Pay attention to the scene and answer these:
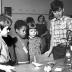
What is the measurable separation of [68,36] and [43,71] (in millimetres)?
528

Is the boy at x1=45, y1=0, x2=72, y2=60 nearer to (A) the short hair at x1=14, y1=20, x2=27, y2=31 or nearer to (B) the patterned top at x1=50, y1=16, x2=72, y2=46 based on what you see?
(B) the patterned top at x1=50, y1=16, x2=72, y2=46

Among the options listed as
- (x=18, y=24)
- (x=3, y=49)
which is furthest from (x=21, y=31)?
(x=3, y=49)

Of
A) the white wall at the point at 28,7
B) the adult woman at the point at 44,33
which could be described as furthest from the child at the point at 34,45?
the white wall at the point at 28,7

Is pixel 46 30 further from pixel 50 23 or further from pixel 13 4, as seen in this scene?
pixel 13 4

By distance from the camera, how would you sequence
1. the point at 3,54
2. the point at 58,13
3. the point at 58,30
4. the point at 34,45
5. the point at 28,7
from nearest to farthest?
the point at 3,54
the point at 34,45
the point at 58,13
the point at 58,30
the point at 28,7

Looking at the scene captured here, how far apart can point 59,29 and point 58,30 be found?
20 millimetres

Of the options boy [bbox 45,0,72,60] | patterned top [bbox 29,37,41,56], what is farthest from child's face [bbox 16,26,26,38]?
boy [bbox 45,0,72,60]

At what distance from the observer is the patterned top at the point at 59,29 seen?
1.77 metres

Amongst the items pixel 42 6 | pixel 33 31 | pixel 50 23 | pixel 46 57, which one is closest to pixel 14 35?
pixel 33 31

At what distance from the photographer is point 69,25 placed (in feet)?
5.77

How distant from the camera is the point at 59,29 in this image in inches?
70.8

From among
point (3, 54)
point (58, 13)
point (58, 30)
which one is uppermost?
point (58, 13)

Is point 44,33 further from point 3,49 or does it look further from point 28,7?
point 3,49

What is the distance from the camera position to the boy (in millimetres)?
1715
